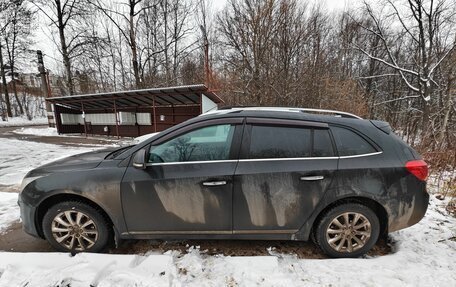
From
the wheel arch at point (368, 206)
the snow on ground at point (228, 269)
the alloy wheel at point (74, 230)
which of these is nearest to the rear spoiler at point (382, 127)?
the wheel arch at point (368, 206)

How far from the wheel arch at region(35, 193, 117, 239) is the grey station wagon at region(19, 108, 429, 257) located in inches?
0.7

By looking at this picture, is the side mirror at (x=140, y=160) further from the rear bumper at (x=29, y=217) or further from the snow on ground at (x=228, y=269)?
the rear bumper at (x=29, y=217)

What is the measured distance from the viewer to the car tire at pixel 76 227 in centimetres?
278

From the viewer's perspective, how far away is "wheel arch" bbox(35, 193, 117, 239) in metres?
A: 2.80

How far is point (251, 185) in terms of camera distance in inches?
102

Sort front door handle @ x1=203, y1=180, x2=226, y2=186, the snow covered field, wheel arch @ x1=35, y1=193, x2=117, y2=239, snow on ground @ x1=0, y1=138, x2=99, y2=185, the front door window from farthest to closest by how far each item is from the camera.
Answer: snow on ground @ x1=0, y1=138, x2=99, y2=185 < wheel arch @ x1=35, y1=193, x2=117, y2=239 < the front door window < front door handle @ x1=203, y1=180, x2=226, y2=186 < the snow covered field

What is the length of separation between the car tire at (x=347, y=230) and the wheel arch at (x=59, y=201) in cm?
243

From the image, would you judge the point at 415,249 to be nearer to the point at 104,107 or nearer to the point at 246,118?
the point at 246,118

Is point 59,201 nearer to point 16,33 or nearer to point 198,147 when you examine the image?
point 198,147

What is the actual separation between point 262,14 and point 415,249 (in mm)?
12773

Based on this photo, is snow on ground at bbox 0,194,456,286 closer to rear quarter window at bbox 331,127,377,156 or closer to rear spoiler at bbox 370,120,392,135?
rear quarter window at bbox 331,127,377,156

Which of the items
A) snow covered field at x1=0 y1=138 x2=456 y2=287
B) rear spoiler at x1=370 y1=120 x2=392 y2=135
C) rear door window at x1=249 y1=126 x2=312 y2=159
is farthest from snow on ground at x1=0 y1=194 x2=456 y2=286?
rear spoiler at x1=370 y1=120 x2=392 y2=135

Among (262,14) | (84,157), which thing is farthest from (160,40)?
(84,157)

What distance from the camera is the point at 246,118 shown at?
9.01 ft
